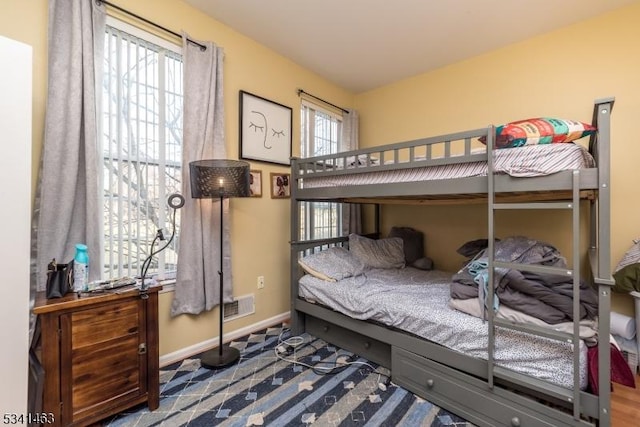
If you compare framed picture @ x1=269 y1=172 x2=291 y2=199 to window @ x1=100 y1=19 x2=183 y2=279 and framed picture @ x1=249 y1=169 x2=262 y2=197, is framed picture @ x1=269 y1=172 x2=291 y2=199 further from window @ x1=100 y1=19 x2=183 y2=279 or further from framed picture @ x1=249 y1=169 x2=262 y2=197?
window @ x1=100 y1=19 x2=183 y2=279

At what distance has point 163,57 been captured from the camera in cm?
204

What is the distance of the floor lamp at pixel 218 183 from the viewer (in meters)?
1.85

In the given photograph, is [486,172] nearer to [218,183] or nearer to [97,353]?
[218,183]

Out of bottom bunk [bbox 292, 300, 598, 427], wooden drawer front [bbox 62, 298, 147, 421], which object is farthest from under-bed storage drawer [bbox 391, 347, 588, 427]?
wooden drawer front [bbox 62, 298, 147, 421]

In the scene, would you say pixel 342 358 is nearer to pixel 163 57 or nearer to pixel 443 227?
pixel 443 227

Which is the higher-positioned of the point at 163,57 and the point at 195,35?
the point at 195,35

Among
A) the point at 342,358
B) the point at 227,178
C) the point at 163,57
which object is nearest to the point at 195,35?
the point at 163,57

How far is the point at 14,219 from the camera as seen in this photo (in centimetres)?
114

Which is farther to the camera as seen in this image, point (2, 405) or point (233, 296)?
point (233, 296)

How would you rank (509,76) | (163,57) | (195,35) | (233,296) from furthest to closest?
1. (509,76)
2. (233,296)
3. (195,35)
4. (163,57)

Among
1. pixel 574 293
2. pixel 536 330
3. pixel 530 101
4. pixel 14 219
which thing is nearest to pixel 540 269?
pixel 574 293

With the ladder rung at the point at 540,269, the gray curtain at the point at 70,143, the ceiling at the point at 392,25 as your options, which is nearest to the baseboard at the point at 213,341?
the gray curtain at the point at 70,143

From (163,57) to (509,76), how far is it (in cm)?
295

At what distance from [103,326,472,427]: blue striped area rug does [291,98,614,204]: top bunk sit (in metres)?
1.22
